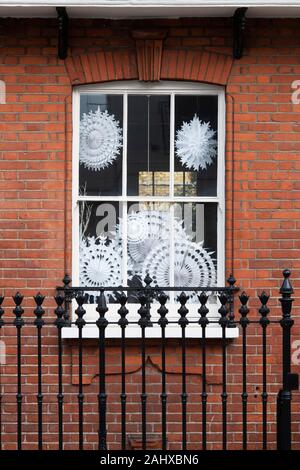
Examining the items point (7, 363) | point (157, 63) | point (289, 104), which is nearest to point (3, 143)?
point (157, 63)

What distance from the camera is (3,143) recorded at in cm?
634

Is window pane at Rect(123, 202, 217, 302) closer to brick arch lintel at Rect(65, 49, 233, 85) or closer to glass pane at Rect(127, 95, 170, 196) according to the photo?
glass pane at Rect(127, 95, 170, 196)

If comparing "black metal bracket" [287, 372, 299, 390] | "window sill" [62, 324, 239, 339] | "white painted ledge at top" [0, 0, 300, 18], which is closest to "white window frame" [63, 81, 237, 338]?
"window sill" [62, 324, 239, 339]

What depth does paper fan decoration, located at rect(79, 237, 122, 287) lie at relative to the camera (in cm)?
652

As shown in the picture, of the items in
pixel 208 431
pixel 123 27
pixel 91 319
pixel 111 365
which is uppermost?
pixel 123 27

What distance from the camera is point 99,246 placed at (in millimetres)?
6523

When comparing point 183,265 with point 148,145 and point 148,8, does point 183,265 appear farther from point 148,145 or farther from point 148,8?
point 148,8

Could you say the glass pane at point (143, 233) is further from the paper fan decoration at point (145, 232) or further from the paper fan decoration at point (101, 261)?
the paper fan decoration at point (101, 261)

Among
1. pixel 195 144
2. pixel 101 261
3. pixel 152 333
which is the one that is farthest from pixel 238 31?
pixel 152 333

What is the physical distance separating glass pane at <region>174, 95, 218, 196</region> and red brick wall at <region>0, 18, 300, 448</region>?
25 cm

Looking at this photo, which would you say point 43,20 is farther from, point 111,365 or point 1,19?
point 111,365

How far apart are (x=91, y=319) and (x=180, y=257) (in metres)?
0.97

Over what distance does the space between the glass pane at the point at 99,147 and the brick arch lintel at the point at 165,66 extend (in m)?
0.24

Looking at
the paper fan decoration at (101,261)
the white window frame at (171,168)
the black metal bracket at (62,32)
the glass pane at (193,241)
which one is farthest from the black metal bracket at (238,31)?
the paper fan decoration at (101,261)
